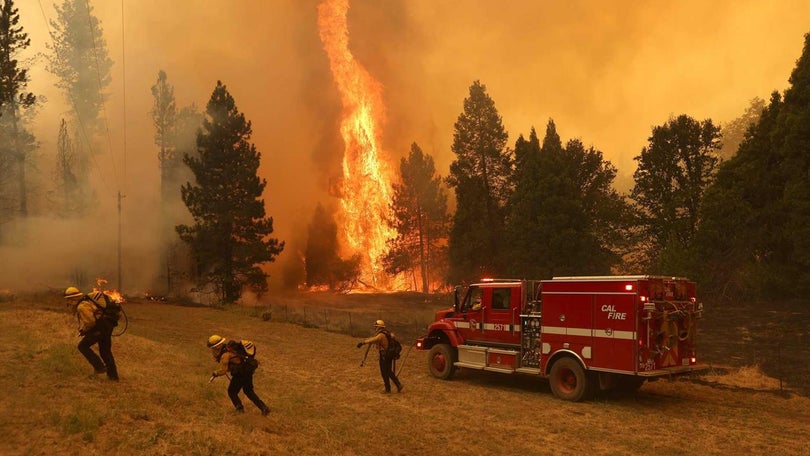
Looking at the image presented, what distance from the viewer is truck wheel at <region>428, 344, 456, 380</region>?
17734 mm

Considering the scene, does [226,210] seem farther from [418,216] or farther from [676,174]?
[676,174]

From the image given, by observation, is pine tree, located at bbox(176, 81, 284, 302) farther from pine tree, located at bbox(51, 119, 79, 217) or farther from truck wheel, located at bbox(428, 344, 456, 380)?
truck wheel, located at bbox(428, 344, 456, 380)

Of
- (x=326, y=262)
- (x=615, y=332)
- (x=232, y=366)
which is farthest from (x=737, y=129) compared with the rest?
(x=232, y=366)

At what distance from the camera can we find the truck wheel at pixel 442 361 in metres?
17.7

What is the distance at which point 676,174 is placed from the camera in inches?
1422

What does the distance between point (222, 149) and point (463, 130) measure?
23.1 metres

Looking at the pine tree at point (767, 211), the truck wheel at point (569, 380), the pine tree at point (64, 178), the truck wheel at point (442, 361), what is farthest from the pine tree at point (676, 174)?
the pine tree at point (64, 178)

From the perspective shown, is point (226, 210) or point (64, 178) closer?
point (226, 210)

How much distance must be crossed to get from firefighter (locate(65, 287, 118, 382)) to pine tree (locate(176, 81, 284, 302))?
28.0m

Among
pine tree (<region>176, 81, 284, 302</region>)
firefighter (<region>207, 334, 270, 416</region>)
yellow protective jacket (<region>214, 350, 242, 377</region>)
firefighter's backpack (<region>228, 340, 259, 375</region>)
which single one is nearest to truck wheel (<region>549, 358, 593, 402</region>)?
firefighter (<region>207, 334, 270, 416</region>)

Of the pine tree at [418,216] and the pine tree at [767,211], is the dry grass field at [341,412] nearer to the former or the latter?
the pine tree at [767,211]

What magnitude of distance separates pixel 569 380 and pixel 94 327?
39.0ft

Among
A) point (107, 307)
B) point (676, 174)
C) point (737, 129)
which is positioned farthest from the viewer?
point (737, 129)

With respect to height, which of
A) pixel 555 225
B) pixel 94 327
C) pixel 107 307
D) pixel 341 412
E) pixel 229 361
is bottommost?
pixel 341 412
